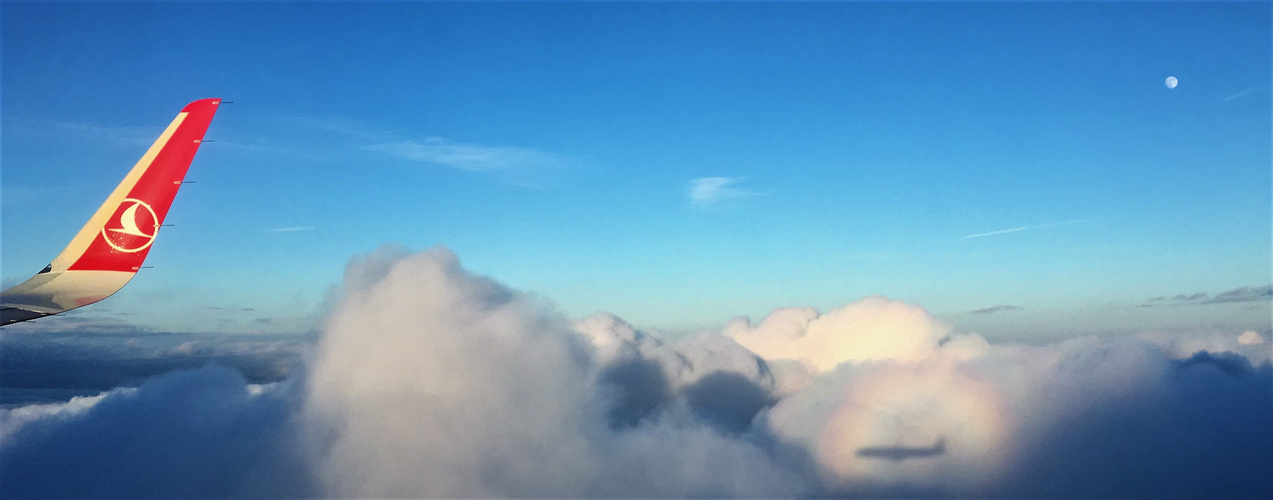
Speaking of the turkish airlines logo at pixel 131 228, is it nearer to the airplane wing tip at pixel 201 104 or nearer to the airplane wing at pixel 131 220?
the airplane wing at pixel 131 220

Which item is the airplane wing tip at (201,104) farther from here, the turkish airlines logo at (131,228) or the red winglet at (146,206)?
the turkish airlines logo at (131,228)

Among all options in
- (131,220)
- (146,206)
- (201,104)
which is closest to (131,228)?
(131,220)

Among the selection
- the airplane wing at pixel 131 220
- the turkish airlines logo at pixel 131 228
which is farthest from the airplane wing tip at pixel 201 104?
the turkish airlines logo at pixel 131 228

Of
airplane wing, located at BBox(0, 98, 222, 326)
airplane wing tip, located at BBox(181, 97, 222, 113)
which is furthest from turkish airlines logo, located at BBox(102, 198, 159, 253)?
airplane wing tip, located at BBox(181, 97, 222, 113)

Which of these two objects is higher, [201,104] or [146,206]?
[201,104]

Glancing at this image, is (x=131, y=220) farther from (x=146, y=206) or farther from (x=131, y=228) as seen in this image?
(x=146, y=206)

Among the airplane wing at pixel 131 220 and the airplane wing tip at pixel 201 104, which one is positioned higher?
the airplane wing tip at pixel 201 104

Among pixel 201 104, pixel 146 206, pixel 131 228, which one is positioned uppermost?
pixel 201 104

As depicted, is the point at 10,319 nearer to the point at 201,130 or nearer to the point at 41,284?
the point at 41,284

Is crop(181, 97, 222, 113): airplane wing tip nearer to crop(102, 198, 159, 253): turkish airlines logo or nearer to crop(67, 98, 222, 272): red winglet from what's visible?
crop(67, 98, 222, 272): red winglet
